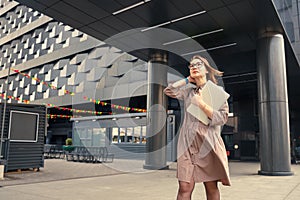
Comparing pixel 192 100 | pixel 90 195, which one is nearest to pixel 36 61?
pixel 90 195

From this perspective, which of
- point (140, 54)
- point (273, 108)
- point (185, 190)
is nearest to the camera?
point (185, 190)

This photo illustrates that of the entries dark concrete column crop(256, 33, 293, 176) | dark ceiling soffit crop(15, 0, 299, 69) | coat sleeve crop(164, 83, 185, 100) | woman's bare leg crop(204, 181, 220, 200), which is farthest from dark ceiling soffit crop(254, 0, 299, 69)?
woman's bare leg crop(204, 181, 220, 200)

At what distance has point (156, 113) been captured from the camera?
40.2ft

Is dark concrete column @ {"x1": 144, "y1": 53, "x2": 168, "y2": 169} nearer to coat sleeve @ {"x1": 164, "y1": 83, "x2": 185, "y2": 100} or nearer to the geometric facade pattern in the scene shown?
the geometric facade pattern

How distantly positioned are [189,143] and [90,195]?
13.5 ft

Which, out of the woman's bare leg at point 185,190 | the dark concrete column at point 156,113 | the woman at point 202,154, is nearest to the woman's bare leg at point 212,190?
the woman at point 202,154

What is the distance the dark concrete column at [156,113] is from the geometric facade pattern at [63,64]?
17.0 feet

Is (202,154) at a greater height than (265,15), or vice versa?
(265,15)

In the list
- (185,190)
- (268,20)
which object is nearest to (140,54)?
(268,20)

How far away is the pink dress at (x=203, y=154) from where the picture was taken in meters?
2.07

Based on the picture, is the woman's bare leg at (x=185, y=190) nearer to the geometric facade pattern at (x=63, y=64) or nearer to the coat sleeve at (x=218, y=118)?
the coat sleeve at (x=218, y=118)

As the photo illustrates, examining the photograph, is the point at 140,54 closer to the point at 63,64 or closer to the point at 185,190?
the point at 185,190

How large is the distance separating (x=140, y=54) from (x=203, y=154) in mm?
10548

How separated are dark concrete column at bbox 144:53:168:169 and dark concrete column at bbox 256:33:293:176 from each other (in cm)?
398
